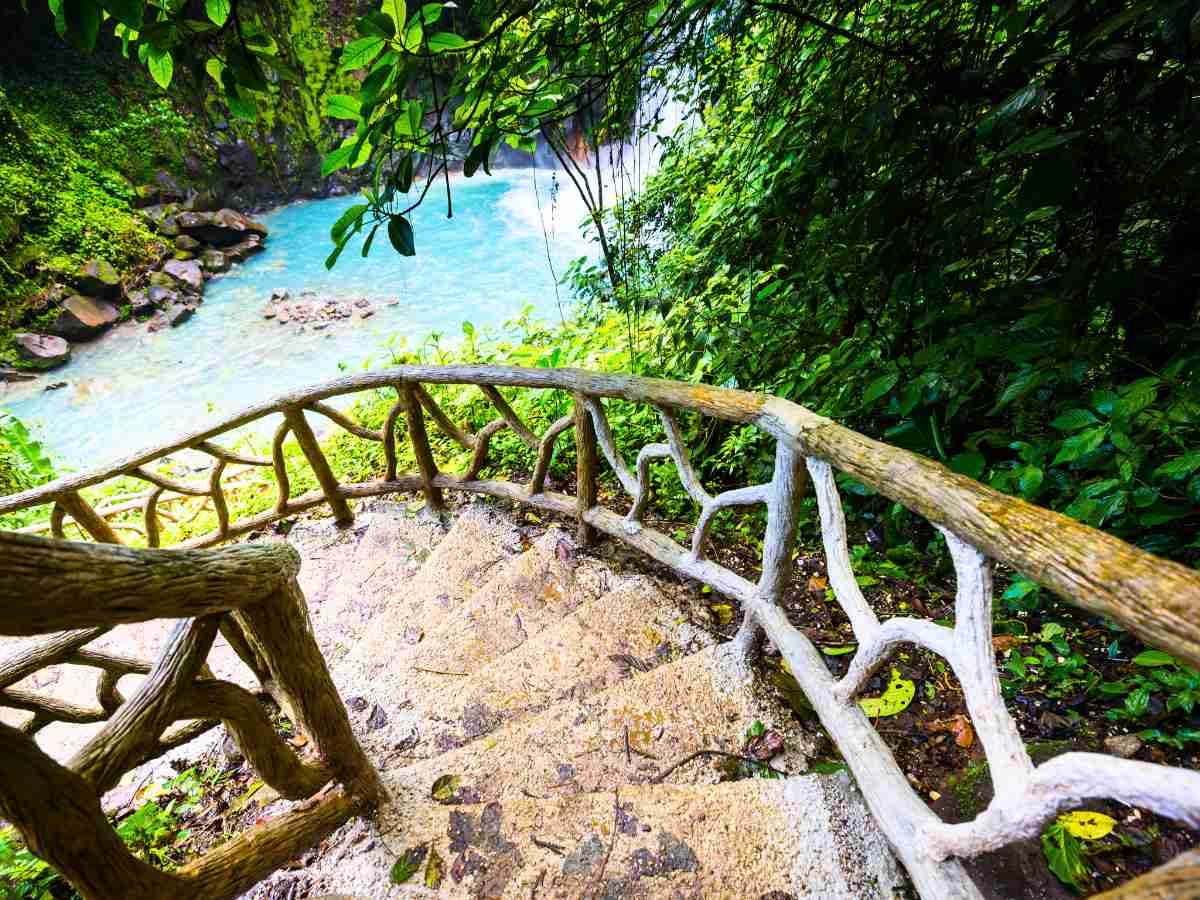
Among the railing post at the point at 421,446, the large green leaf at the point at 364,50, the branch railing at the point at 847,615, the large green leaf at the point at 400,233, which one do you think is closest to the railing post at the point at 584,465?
the branch railing at the point at 847,615

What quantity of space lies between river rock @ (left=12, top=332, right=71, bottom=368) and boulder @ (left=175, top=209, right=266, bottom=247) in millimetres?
4113

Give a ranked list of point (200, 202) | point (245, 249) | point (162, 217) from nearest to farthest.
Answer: point (162, 217) < point (200, 202) < point (245, 249)

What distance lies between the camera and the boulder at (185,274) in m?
11.1

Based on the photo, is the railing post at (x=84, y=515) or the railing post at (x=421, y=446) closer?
the railing post at (x=84, y=515)

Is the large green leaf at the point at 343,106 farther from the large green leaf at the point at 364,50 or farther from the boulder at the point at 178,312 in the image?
the boulder at the point at 178,312

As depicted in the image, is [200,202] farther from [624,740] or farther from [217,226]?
[624,740]

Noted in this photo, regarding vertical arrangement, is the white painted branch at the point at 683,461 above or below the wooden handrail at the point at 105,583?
below

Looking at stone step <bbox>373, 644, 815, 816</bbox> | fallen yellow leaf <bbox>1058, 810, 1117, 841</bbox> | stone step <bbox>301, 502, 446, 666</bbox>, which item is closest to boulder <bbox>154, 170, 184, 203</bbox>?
stone step <bbox>301, 502, 446, 666</bbox>

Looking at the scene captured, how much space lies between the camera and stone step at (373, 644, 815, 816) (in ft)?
5.00

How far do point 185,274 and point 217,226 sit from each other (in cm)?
194

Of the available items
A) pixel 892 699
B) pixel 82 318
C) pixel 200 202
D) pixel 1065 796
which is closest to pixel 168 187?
pixel 200 202

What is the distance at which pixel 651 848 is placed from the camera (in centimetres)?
123

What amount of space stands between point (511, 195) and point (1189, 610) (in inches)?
655

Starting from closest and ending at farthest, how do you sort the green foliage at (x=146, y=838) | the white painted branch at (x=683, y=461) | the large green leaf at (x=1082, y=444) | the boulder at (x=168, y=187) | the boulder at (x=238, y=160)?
the green foliage at (x=146, y=838), the large green leaf at (x=1082, y=444), the white painted branch at (x=683, y=461), the boulder at (x=168, y=187), the boulder at (x=238, y=160)
